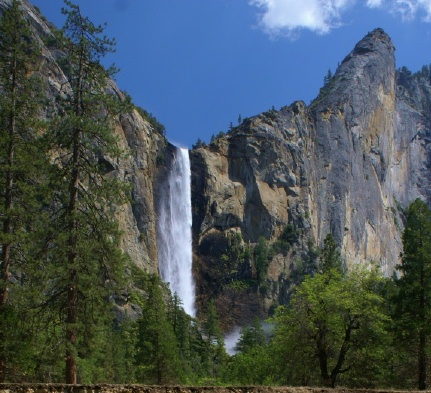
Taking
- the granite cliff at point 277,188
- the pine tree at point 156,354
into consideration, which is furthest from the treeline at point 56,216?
the granite cliff at point 277,188

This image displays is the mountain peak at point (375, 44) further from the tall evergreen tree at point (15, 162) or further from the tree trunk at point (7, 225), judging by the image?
the tree trunk at point (7, 225)

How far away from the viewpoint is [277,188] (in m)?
98.1

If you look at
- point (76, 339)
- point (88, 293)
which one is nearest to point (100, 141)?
point (88, 293)

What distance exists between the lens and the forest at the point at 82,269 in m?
19.0

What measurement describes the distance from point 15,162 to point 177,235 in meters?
65.8

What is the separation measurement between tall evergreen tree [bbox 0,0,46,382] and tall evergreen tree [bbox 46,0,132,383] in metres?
1.17

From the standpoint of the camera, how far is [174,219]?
3415 inches

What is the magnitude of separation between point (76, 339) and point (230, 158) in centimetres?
8022

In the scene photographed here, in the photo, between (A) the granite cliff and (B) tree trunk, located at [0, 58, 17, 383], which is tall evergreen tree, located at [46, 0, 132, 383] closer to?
(B) tree trunk, located at [0, 58, 17, 383]

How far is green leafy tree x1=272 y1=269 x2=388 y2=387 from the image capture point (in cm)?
2450

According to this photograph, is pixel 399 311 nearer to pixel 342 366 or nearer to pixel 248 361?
pixel 342 366

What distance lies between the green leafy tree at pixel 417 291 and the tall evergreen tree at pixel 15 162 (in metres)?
16.8

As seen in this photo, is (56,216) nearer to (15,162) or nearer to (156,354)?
(15,162)

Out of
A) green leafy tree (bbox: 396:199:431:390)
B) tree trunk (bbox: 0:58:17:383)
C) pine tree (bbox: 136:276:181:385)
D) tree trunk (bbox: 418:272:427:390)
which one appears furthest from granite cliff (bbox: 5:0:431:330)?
tree trunk (bbox: 0:58:17:383)
